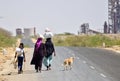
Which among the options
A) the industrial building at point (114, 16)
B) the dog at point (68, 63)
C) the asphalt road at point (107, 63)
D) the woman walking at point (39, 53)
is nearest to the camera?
the asphalt road at point (107, 63)

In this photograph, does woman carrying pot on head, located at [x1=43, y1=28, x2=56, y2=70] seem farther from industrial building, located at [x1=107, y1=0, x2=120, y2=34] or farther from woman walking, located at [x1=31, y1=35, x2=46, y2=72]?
industrial building, located at [x1=107, y1=0, x2=120, y2=34]

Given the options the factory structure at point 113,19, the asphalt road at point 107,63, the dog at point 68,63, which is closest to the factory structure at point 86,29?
the factory structure at point 113,19

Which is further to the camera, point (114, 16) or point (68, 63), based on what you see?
point (114, 16)

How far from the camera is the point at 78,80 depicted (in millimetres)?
19891

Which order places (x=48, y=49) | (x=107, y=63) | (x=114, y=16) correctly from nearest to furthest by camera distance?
(x=48, y=49) → (x=107, y=63) → (x=114, y=16)

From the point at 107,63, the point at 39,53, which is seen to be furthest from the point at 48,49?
the point at 107,63

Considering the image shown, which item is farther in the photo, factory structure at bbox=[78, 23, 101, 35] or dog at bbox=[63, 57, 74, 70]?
factory structure at bbox=[78, 23, 101, 35]

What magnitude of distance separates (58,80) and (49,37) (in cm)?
529

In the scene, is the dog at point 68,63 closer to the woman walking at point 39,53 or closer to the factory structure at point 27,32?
the woman walking at point 39,53

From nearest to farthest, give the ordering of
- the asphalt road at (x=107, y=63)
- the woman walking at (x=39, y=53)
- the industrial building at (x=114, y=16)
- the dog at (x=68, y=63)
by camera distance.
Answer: the asphalt road at (x=107, y=63) < the woman walking at (x=39, y=53) < the dog at (x=68, y=63) < the industrial building at (x=114, y=16)

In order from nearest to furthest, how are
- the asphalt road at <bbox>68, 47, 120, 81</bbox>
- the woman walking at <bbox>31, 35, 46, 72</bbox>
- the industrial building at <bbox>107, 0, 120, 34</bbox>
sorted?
the asphalt road at <bbox>68, 47, 120, 81</bbox>
the woman walking at <bbox>31, 35, 46, 72</bbox>
the industrial building at <bbox>107, 0, 120, 34</bbox>

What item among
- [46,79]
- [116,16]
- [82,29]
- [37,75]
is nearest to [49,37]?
[37,75]

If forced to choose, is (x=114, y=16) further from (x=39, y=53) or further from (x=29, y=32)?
(x=39, y=53)

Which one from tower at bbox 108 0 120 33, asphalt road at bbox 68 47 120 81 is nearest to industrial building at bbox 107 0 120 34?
tower at bbox 108 0 120 33
